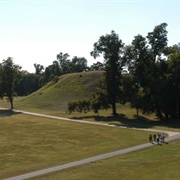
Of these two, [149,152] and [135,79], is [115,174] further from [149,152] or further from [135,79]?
[135,79]

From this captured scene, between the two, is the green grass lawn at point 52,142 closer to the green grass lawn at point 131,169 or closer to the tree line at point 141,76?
the green grass lawn at point 131,169

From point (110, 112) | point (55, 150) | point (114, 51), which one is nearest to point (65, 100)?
point (110, 112)

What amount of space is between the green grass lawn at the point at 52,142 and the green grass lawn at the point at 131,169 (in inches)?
154

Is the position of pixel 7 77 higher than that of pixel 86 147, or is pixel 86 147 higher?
pixel 7 77

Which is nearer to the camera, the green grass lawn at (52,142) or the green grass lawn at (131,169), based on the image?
the green grass lawn at (131,169)

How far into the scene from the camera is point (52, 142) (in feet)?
153

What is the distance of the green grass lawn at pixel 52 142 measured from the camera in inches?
1377

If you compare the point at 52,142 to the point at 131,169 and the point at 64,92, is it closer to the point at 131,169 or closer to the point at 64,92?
the point at 131,169

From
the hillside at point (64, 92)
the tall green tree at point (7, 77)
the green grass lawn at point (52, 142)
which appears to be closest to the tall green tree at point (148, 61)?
the green grass lawn at point (52, 142)

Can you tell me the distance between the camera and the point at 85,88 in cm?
10156

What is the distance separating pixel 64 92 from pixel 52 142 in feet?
184

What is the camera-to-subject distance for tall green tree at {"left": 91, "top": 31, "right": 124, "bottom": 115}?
73.6 meters

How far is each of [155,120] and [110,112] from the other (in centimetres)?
1411

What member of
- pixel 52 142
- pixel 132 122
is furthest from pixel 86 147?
pixel 132 122
